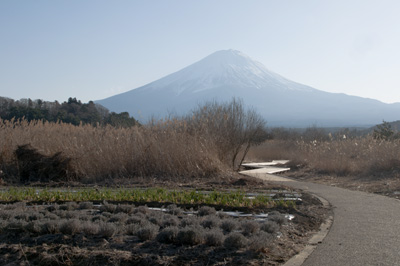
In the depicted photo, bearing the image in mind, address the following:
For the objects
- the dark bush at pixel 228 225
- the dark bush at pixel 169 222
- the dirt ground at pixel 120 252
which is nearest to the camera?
the dirt ground at pixel 120 252

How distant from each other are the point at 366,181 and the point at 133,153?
850 cm

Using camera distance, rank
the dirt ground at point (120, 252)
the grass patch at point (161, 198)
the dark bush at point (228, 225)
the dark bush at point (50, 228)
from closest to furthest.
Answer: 1. the dirt ground at point (120, 252)
2. the dark bush at point (50, 228)
3. the dark bush at point (228, 225)
4. the grass patch at point (161, 198)

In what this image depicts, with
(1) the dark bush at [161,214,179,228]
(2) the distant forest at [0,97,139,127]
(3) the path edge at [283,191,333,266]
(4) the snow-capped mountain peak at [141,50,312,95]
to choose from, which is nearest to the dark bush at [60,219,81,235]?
(1) the dark bush at [161,214,179,228]

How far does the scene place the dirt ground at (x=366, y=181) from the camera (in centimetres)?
1284

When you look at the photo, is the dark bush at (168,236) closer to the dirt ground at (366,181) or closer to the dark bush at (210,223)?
the dark bush at (210,223)

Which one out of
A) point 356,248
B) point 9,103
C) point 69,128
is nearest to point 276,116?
point 9,103

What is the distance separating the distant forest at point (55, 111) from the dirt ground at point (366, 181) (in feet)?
59.3

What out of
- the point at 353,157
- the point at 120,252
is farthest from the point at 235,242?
the point at 353,157

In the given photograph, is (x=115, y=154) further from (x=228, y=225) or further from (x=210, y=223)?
(x=228, y=225)

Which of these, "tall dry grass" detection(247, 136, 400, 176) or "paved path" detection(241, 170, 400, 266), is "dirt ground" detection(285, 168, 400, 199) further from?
"paved path" detection(241, 170, 400, 266)

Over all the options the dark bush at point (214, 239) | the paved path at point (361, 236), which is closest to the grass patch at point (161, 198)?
the paved path at point (361, 236)

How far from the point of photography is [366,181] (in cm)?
1603

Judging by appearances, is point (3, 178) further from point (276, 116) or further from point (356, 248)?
point (276, 116)

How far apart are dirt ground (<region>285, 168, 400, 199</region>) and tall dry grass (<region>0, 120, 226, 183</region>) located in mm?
4420
